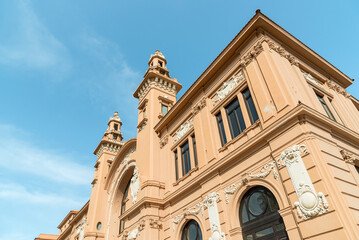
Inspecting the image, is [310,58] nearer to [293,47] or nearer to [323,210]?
[293,47]

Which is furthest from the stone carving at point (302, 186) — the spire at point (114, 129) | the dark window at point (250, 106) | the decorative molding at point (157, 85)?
the spire at point (114, 129)

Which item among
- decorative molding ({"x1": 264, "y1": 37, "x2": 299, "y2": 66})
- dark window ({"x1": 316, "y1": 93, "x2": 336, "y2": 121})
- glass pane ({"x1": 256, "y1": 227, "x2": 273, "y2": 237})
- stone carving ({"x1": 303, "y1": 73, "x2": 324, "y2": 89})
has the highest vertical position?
decorative molding ({"x1": 264, "y1": 37, "x2": 299, "y2": 66})

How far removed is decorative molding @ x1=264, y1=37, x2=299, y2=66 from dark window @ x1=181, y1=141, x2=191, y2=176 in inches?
307

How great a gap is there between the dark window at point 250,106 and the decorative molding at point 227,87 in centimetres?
84

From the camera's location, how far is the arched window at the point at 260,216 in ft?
27.7

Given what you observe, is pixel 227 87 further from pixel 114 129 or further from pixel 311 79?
pixel 114 129

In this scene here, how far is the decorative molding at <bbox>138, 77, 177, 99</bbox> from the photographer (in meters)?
22.0

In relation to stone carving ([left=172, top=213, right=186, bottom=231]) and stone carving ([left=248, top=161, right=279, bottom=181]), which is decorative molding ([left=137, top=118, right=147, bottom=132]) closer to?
stone carving ([left=172, top=213, right=186, bottom=231])

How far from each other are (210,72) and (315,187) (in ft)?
28.9

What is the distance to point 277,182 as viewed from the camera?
8.59 m

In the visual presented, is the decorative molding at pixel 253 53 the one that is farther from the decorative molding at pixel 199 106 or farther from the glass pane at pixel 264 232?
the glass pane at pixel 264 232

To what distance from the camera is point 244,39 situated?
12.4 meters

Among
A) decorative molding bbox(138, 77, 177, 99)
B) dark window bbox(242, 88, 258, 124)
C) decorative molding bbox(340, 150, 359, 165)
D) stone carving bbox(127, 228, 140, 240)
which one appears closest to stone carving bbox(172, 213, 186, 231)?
stone carving bbox(127, 228, 140, 240)

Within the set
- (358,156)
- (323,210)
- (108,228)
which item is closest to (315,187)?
(323,210)
